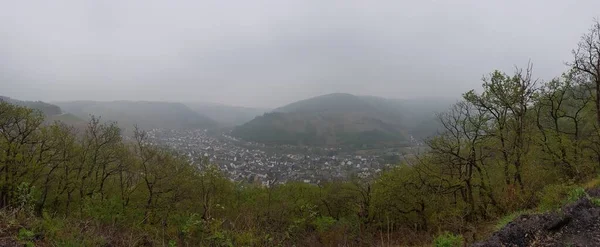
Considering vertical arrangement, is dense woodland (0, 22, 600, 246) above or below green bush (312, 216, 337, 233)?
above

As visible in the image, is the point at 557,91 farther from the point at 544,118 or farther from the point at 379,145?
the point at 379,145

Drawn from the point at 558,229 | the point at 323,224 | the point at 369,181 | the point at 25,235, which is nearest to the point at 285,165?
the point at 369,181

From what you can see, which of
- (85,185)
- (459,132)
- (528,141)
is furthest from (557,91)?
(85,185)

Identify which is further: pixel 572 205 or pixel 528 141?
pixel 528 141

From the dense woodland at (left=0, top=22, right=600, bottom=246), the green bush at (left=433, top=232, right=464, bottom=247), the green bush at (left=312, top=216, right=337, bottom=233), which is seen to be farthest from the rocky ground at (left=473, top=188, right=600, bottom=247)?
the green bush at (left=312, top=216, right=337, bottom=233)

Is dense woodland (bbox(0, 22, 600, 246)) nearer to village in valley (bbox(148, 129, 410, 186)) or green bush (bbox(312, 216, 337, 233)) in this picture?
green bush (bbox(312, 216, 337, 233))

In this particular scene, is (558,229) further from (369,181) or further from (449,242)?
(369,181)
